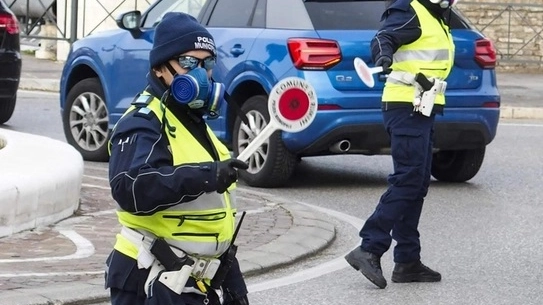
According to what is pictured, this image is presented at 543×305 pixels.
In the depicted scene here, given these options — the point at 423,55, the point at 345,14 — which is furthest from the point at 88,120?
the point at 423,55

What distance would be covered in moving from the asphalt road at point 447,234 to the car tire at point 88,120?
1327 millimetres

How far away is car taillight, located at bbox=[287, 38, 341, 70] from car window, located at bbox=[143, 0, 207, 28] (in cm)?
184

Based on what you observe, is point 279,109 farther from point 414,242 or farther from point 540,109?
point 540,109

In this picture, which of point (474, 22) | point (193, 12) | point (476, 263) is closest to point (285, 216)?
point (476, 263)

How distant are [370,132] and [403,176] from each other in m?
3.12

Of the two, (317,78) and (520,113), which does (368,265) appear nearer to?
(317,78)

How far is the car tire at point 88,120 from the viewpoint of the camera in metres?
12.1

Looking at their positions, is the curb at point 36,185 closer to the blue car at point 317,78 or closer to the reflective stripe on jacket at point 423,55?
the blue car at point 317,78

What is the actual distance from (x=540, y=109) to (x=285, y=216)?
9.29 metres

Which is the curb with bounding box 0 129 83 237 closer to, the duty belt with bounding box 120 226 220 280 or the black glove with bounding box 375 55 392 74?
the black glove with bounding box 375 55 392 74

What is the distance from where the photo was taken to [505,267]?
26.3 ft

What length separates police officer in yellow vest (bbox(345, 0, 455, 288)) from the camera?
7324 millimetres

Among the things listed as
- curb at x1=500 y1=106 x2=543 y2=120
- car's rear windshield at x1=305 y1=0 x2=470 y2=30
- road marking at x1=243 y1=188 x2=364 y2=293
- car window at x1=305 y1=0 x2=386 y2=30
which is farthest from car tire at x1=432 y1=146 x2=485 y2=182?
curb at x1=500 y1=106 x2=543 y2=120

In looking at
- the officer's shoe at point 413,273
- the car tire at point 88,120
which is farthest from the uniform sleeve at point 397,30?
the car tire at point 88,120
